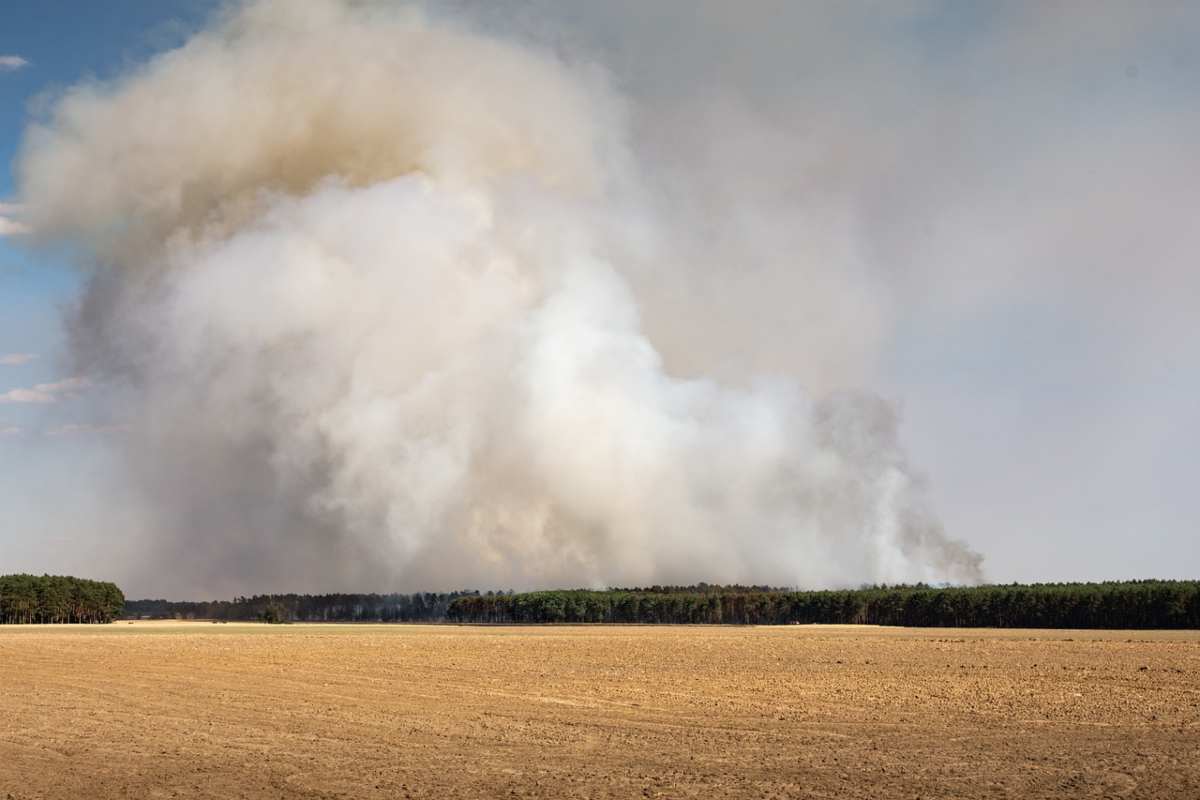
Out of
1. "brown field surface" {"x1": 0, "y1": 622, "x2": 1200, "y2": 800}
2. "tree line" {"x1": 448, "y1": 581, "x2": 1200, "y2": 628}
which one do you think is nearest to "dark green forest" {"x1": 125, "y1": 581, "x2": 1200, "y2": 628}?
"tree line" {"x1": 448, "y1": 581, "x2": 1200, "y2": 628}

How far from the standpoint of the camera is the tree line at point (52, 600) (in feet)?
564

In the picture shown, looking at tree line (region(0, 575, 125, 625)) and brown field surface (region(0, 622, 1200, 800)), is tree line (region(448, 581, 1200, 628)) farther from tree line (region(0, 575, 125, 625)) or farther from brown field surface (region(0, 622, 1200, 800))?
brown field surface (region(0, 622, 1200, 800))

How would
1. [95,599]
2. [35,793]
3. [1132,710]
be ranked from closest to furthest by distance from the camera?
[35,793], [1132,710], [95,599]

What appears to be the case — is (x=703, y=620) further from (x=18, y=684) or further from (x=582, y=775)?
(x=582, y=775)

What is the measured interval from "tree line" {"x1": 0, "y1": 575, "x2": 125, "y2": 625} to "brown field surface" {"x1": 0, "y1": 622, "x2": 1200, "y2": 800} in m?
136

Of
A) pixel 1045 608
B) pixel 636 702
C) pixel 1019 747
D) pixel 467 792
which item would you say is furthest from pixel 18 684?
pixel 1045 608

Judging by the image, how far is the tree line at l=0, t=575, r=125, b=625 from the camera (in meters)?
172

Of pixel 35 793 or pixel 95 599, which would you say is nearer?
pixel 35 793

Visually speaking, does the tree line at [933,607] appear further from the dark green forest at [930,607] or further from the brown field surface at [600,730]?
the brown field surface at [600,730]

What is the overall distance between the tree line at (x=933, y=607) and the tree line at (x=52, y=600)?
72.3 meters

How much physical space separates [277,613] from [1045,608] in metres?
104

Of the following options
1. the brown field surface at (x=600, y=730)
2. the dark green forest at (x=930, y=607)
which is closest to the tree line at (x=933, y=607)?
the dark green forest at (x=930, y=607)

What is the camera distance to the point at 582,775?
20.1m

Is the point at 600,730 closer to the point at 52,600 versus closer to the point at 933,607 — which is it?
the point at 933,607
